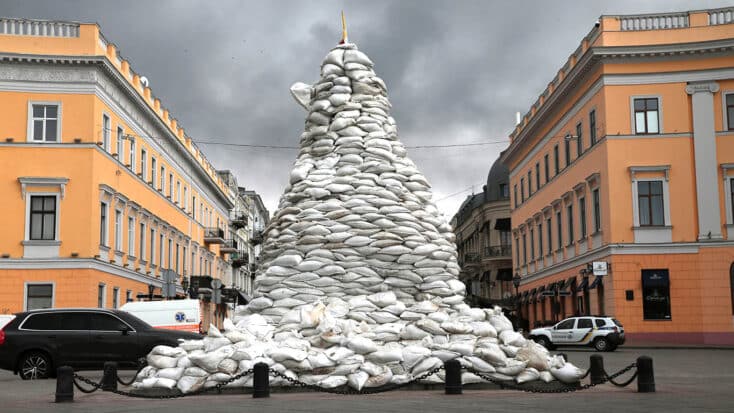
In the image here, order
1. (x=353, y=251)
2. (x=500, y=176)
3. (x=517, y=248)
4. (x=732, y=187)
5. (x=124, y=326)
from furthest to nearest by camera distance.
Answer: (x=500, y=176)
(x=517, y=248)
(x=732, y=187)
(x=124, y=326)
(x=353, y=251)

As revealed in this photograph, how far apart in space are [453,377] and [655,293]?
87.5ft

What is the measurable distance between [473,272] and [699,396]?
66.4 meters

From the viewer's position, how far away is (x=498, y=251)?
69312 millimetres

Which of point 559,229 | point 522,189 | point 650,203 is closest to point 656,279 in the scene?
point 650,203

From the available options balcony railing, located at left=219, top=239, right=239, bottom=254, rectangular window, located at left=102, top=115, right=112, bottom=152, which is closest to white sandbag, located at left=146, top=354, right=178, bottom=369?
rectangular window, located at left=102, top=115, right=112, bottom=152

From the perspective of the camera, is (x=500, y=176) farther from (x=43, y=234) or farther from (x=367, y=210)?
(x=367, y=210)

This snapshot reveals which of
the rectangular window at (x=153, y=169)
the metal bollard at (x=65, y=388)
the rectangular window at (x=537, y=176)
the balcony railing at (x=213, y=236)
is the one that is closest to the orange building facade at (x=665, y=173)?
the rectangular window at (x=537, y=176)

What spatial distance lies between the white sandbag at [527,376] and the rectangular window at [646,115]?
2681 cm

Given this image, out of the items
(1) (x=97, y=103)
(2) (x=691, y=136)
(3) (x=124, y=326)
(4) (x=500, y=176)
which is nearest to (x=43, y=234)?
(1) (x=97, y=103)

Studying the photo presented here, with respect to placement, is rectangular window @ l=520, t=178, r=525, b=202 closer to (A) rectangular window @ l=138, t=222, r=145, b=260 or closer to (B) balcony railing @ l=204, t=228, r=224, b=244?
(A) rectangular window @ l=138, t=222, r=145, b=260

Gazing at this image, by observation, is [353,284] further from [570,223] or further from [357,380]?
[570,223]

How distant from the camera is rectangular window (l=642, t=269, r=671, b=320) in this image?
3616cm

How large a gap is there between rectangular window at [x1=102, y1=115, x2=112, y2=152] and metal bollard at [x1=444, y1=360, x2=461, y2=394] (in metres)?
29.4

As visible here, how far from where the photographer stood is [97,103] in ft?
123
